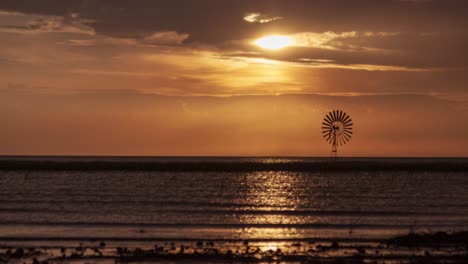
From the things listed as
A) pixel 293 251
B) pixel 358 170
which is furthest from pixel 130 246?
pixel 358 170

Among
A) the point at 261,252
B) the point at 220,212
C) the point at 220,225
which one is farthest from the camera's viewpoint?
the point at 220,212

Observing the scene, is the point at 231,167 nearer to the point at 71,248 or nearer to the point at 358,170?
the point at 358,170

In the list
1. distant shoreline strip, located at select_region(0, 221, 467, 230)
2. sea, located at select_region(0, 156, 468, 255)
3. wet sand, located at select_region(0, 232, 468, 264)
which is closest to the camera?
wet sand, located at select_region(0, 232, 468, 264)

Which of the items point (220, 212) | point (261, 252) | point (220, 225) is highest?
point (220, 212)

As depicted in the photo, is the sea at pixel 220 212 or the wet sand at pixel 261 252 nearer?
the wet sand at pixel 261 252

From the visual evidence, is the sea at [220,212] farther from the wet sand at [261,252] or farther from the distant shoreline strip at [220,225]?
the wet sand at [261,252]

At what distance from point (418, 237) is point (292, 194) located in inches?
1236

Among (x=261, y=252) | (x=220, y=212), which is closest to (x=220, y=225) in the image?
(x=220, y=212)

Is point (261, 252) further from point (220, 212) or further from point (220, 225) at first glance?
point (220, 212)

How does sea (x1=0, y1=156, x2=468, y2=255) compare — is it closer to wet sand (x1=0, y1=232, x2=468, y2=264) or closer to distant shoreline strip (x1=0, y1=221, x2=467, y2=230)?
distant shoreline strip (x1=0, y1=221, x2=467, y2=230)

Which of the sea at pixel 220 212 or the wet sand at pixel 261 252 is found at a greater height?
the sea at pixel 220 212

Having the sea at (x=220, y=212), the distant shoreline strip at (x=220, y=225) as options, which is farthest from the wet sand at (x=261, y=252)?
the distant shoreline strip at (x=220, y=225)

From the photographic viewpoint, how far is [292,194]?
62750 millimetres

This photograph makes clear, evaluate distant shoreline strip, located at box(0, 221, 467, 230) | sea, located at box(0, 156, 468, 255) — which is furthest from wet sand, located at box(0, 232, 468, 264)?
distant shoreline strip, located at box(0, 221, 467, 230)
